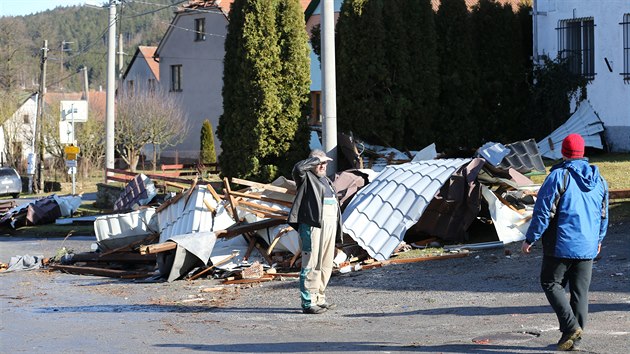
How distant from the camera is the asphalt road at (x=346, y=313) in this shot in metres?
8.38

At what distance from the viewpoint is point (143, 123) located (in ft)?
155

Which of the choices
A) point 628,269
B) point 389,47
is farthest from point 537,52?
point 628,269

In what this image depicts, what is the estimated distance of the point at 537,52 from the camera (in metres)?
24.7

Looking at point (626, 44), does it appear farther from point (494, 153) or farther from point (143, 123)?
point (143, 123)

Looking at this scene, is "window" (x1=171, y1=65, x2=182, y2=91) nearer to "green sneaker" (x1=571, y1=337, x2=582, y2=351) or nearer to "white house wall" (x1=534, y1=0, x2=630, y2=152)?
"white house wall" (x1=534, y1=0, x2=630, y2=152)

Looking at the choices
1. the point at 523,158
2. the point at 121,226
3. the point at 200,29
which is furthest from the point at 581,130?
the point at 200,29

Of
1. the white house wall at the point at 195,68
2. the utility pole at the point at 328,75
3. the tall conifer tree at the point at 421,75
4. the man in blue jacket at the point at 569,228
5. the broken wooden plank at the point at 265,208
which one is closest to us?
the man in blue jacket at the point at 569,228

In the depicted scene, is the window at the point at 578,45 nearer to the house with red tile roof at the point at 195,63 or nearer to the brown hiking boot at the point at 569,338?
the brown hiking boot at the point at 569,338

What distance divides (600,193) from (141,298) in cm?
644

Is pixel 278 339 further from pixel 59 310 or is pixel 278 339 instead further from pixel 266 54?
pixel 266 54

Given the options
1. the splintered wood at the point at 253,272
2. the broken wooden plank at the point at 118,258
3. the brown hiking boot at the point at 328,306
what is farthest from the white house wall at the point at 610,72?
the brown hiking boot at the point at 328,306

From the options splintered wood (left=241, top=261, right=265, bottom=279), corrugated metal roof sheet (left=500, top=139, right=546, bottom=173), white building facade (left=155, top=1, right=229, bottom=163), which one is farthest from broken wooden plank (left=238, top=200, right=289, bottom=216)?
white building facade (left=155, top=1, right=229, bottom=163)

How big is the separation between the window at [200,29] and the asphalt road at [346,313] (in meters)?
36.2

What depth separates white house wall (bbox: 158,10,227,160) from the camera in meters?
48.7
